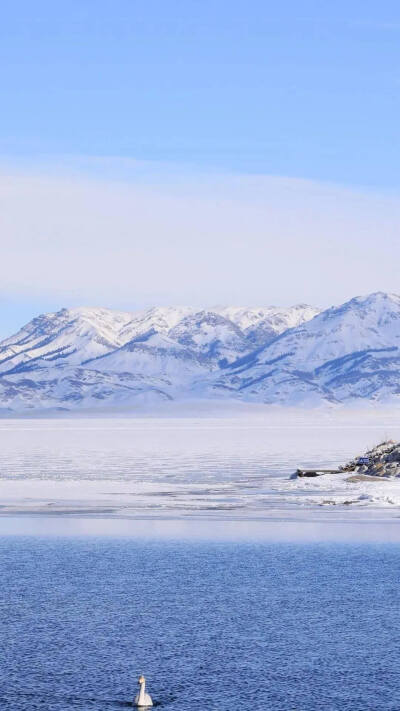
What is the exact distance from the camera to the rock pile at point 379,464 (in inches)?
2683

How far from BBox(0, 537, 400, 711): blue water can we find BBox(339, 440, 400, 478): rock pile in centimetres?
3081

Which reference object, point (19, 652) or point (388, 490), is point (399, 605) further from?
point (388, 490)

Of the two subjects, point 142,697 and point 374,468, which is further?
point 374,468

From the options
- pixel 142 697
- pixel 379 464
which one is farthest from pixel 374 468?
pixel 142 697

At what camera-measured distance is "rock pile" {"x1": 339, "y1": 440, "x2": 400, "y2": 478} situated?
68156mm

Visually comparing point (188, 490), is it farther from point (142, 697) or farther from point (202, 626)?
point (142, 697)

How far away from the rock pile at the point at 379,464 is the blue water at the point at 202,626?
101 ft

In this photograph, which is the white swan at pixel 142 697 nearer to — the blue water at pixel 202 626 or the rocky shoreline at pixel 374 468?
the blue water at pixel 202 626

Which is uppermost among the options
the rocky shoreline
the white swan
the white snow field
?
the rocky shoreline

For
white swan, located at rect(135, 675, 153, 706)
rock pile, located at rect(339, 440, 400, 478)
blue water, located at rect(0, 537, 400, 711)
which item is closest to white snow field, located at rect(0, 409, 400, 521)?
rock pile, located at rect(339, 440, 400, 478)

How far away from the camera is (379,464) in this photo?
69875mm

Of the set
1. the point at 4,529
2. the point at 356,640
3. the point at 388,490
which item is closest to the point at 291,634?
the point at 356,640

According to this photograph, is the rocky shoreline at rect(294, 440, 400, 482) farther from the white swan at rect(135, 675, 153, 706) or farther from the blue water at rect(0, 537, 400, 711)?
the white swan at rect(135, 675, 153, 706)

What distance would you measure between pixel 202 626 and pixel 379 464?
150ft
